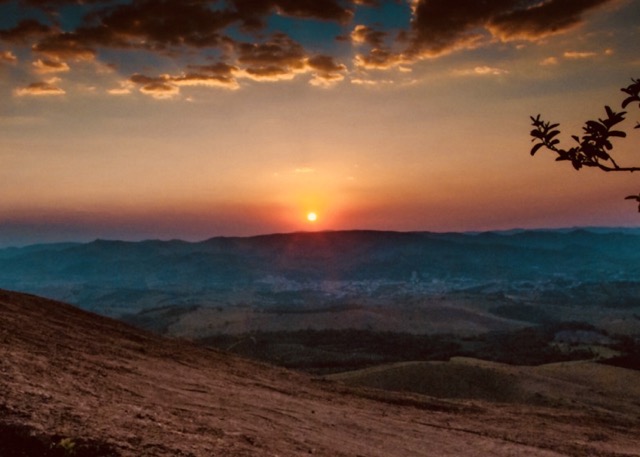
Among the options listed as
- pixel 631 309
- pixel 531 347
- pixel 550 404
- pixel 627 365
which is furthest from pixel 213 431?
pixel 631 309

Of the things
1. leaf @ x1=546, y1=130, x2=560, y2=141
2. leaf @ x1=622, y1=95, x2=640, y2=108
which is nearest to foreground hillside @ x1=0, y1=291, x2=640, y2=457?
leaf @ x1=546, y1=130, x2=560, y2=141

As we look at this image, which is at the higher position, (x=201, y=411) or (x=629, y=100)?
(x=629, y=100)

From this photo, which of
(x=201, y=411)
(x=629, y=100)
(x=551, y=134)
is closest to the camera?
(x=629, y=100)

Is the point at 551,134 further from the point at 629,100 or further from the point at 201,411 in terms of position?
the point at 201,411

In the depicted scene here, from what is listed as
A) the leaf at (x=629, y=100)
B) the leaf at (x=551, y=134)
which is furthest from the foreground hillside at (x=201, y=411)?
the leaf at (x=629, y=100)

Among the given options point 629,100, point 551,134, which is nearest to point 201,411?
point 551,134

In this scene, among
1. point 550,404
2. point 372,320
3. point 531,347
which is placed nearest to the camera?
point 550,404

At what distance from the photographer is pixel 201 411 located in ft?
44.6

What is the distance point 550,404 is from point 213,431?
33464mm

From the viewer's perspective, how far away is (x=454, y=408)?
83.8ft

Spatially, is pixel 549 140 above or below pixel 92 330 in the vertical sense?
above

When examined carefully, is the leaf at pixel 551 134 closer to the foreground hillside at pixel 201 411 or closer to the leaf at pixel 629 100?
the leaf at pixel 629 100

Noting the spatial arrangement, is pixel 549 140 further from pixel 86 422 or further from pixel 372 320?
pixel 372 320

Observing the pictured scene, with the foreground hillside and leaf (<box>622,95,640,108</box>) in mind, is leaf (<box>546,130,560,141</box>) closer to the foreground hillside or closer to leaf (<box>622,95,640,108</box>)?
leaf (<box>622,95,640,108</box>)
